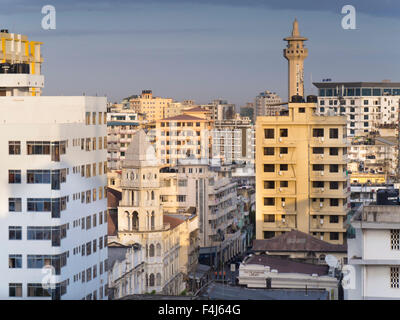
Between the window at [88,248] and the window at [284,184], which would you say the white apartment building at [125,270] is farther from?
the window at [284,184]

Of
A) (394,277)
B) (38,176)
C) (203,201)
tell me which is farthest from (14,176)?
(203,201)

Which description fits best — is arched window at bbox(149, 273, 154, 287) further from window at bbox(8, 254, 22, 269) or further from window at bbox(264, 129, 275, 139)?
window at bbox(8, 254, 22, 269)

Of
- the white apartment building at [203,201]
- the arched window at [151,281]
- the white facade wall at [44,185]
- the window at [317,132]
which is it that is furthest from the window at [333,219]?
the white facade wall at [44,185]

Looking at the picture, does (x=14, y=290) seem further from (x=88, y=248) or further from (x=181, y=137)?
(x=181, y=137)

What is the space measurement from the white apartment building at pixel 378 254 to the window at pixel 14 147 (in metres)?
8.24

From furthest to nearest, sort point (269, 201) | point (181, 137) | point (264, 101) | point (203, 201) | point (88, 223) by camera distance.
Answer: point (264, 101) → point (181, 137) → point (203, 201) → point (269, 201) → point (88, 223)

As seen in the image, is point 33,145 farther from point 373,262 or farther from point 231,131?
point 231,131

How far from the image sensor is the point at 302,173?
33.8 meters

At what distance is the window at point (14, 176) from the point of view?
20969 mm

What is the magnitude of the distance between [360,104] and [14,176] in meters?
60.5

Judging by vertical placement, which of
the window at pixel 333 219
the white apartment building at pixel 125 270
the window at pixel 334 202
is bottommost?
the white apartment building at pixel 125 270

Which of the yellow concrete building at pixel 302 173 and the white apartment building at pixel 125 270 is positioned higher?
the yellow concrete building at pixel 302 173

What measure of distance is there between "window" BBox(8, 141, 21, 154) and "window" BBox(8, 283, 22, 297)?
254cm

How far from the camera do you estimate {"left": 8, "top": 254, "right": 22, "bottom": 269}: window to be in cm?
2059
